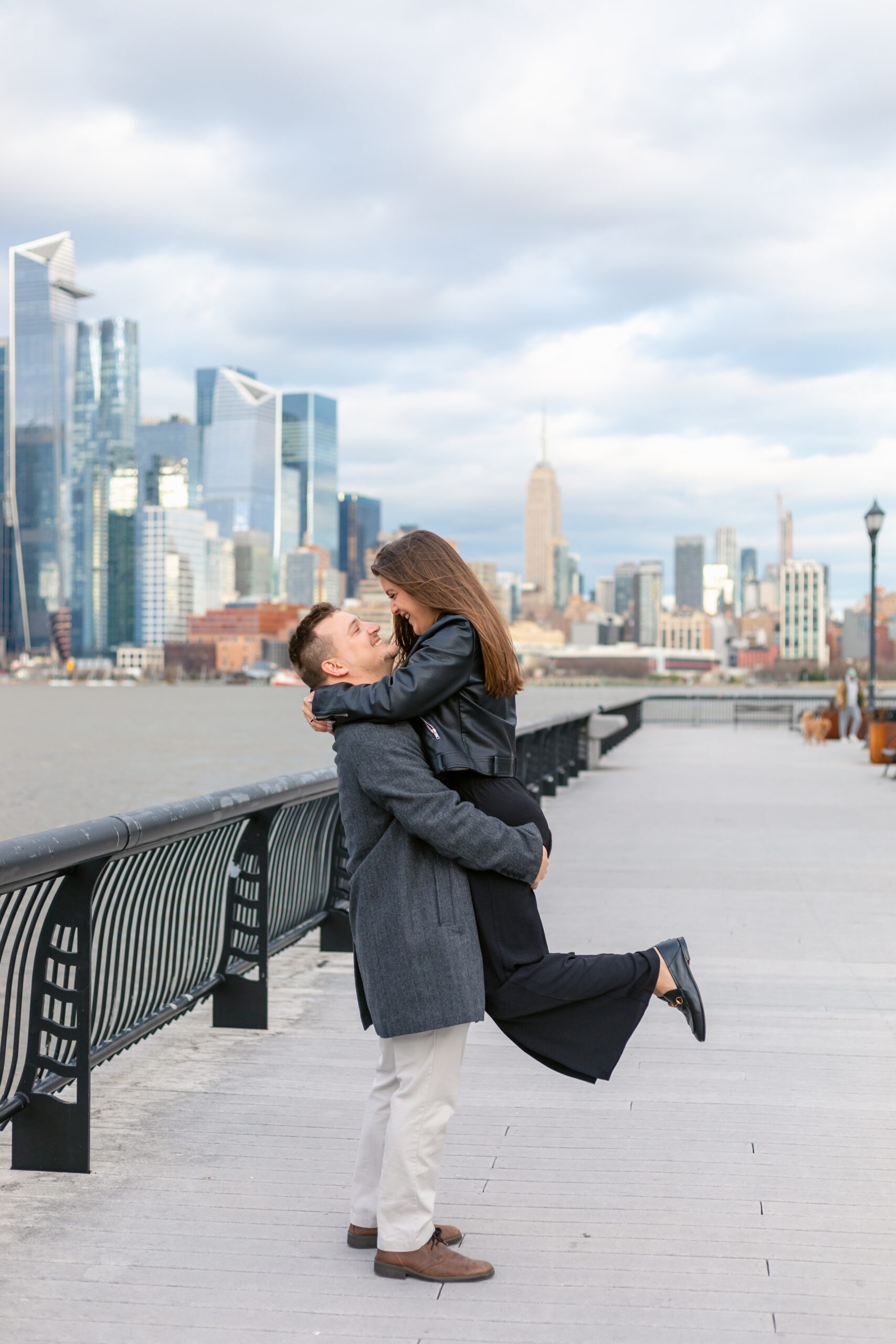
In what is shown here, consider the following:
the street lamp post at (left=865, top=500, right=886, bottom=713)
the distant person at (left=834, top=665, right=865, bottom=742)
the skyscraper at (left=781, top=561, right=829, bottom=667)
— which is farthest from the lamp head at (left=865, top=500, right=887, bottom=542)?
the skyscraper at (left=781, top=561, right=829, bottom=667)

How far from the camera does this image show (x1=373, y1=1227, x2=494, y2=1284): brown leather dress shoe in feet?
10.8

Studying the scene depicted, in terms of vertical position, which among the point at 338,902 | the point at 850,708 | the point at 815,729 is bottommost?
the point at 815,729

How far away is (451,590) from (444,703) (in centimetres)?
27

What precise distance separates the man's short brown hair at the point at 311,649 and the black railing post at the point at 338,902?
4.11 meters

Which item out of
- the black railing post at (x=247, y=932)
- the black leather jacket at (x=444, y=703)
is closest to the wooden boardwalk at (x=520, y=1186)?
the black railing post at (x=247, y=932)

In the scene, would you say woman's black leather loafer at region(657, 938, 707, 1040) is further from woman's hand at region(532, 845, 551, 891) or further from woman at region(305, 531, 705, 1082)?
woman's hand at region(532, 845, 551, 891)

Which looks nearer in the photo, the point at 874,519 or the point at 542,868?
the point at 542,868

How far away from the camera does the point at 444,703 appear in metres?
3.22

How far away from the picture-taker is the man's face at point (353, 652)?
3332mm

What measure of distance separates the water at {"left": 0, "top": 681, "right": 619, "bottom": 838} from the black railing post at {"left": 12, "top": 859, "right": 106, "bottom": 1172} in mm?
4973

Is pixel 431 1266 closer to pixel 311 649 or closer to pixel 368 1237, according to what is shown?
pixel 368 1237

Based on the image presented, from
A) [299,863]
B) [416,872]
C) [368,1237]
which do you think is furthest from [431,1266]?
[299,863]

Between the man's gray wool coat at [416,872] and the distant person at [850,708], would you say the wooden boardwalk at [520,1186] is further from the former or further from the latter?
the distant person at [850,708]

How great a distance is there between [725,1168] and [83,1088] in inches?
76.3
